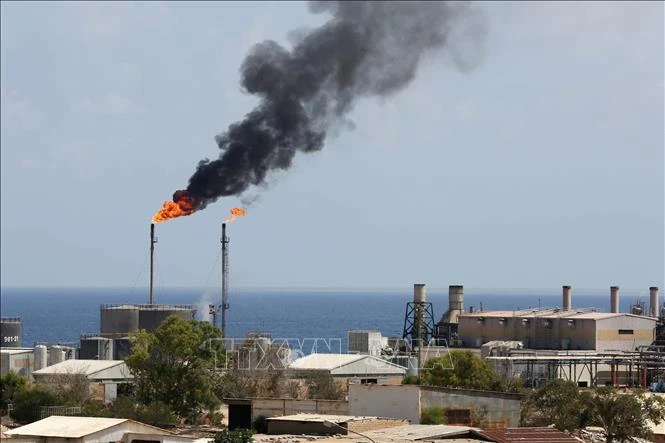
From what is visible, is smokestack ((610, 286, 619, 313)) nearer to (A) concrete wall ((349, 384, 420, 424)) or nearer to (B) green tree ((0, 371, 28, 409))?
(B) green tree ((0, 371, 28, 409))

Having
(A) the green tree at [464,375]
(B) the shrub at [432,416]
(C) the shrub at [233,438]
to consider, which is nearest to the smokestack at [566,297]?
(A) the green tree at [464,375]

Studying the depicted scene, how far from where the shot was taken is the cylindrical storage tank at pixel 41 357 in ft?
276

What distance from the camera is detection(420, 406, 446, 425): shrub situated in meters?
53.9

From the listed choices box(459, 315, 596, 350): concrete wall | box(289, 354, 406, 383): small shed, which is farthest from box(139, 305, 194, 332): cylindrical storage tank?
box(459, 315, 596, 350): concrete wall

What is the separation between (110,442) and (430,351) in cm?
4531

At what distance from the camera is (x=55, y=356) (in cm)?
8525

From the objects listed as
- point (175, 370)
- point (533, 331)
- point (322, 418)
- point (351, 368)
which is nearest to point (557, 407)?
point (322, 418)

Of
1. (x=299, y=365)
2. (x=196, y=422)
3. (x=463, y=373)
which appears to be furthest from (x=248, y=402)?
(x=299, y=365)

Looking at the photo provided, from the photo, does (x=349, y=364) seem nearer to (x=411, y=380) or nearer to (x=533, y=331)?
(x=411, y=380)

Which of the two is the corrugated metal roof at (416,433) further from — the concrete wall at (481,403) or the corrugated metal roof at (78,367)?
the corrugated metal roof at (78,367)

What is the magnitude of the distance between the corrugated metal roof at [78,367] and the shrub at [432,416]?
2744 centimetres

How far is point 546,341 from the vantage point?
310 feet

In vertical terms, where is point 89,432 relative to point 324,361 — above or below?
below

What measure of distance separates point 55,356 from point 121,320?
34.1ft
